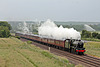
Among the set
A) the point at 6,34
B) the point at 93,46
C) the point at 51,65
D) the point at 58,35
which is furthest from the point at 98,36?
the point at 51,65

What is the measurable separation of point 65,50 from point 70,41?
577cm

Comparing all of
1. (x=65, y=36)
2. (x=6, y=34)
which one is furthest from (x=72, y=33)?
(x=6, y=34)

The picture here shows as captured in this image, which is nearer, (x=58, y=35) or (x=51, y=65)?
(x=51, y=65)

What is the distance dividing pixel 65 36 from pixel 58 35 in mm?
5254

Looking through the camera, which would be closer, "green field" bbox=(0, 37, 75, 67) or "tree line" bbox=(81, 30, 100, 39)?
"green field" bbox=(0, 37, 75, 67)

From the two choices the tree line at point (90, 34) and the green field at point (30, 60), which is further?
the tree line at point (90, 34)

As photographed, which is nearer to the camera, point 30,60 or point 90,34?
point 30,60

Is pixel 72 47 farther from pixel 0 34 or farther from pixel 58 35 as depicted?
pixel 0 34

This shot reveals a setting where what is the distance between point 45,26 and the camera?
6278 centimetres

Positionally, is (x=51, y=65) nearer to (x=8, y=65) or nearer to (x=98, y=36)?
(x=8, y=65)

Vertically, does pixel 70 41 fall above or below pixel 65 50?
above

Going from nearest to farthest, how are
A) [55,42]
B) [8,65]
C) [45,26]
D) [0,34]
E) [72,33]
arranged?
[8,65] → [72,33] → [55,42] → [45,26] → [0,34]

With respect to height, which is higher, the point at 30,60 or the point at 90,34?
the point at 90,34

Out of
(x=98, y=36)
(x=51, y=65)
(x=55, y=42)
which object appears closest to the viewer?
(x=51, y=65)
